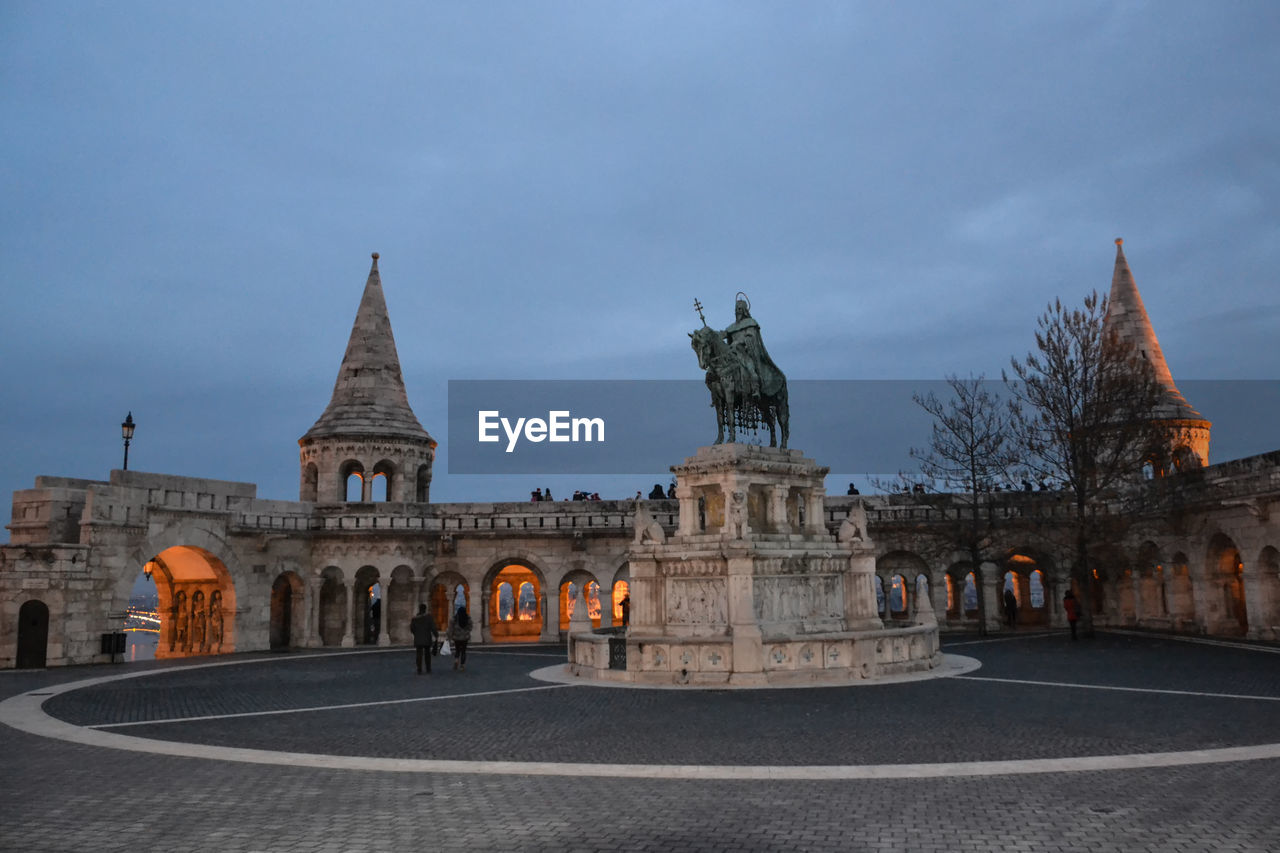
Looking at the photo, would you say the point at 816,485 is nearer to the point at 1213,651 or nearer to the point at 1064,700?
the point at 1064,700

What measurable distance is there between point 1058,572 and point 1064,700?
18.8 m

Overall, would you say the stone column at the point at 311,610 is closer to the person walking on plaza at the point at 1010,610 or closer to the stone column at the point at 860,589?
the stone column at the point at 860,589

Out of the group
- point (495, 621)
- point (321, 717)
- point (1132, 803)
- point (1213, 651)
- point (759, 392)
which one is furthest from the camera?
point (495, 621)

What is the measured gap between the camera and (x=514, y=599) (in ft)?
118

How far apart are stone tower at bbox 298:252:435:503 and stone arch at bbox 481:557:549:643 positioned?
408cm

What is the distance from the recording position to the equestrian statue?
61.6 ft

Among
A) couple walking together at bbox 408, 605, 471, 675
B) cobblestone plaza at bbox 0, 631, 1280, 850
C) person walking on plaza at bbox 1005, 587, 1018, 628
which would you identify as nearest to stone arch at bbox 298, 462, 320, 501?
couple walking together at bbox 408, 605, 471, 675

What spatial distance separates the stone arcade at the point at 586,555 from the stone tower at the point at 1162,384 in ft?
0.31

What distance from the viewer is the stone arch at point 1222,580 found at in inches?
988

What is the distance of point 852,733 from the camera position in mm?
10539

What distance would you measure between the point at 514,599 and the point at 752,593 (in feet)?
66.7

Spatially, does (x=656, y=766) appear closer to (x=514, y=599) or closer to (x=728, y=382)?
(x=728, y=382)

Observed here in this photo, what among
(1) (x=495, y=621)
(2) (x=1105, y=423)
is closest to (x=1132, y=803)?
(2) (x=1105, y=423)

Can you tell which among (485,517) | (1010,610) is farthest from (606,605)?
(1010,610)
